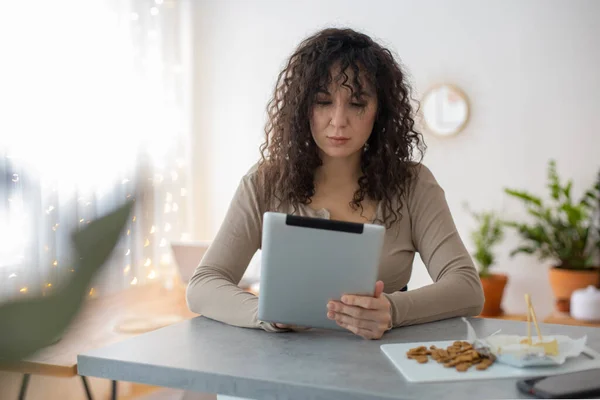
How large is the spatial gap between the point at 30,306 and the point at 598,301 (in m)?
3.74

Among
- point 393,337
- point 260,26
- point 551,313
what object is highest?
point 260,26

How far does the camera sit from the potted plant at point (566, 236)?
12.3 feet

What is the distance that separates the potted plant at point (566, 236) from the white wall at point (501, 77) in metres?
0.18

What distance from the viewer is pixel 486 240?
13.4ft

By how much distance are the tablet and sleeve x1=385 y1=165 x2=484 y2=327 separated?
156mm

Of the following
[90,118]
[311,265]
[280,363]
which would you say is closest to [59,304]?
[280,363]

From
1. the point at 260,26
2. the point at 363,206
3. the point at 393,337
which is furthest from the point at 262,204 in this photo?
the point at 260,26

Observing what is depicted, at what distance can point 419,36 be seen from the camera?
4.34m

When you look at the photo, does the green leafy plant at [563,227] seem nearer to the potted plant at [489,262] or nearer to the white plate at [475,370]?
the potted plant at [489,262]

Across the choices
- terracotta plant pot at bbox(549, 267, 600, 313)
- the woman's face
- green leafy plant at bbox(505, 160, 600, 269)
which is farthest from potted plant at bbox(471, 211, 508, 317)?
the woman's face

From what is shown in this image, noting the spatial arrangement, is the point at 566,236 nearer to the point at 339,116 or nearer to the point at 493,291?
the point at 493,291

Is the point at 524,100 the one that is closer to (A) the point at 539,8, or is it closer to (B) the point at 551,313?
(A) the point at 539,8

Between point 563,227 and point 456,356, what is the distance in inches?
120

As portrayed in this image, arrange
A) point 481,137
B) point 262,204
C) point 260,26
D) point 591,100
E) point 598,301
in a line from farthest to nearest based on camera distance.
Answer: point 260,26
point 481,137
point 591,100
point 598,301
point 262,204
